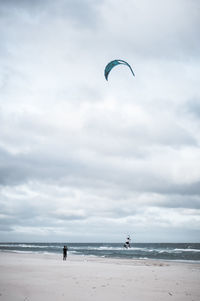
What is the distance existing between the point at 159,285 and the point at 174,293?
73.3 inches

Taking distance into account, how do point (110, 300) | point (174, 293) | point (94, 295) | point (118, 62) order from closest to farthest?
point (110, 300)
point (94, 295)
point (174, 293)
point (118, 62)

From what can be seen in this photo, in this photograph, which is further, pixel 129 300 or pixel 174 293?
pixel 174 293

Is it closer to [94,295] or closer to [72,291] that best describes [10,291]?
[72,291]

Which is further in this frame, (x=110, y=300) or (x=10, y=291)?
(x=10, y=291)

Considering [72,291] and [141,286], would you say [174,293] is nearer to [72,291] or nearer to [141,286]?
[141,286]

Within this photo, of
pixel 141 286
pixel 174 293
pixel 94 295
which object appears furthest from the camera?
pixel 141 286

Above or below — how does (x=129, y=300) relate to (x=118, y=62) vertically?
below

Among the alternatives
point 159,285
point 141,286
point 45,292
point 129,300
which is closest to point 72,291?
point 45,292

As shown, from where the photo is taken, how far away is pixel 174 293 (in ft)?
36.0

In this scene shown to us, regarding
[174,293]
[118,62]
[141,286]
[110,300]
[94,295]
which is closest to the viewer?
[110,300]

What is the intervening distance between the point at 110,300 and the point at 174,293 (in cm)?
303

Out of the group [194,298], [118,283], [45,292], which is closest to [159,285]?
Answer: [118,283]

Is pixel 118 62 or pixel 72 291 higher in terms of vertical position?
pixel 118 62

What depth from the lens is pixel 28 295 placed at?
9.84 m
